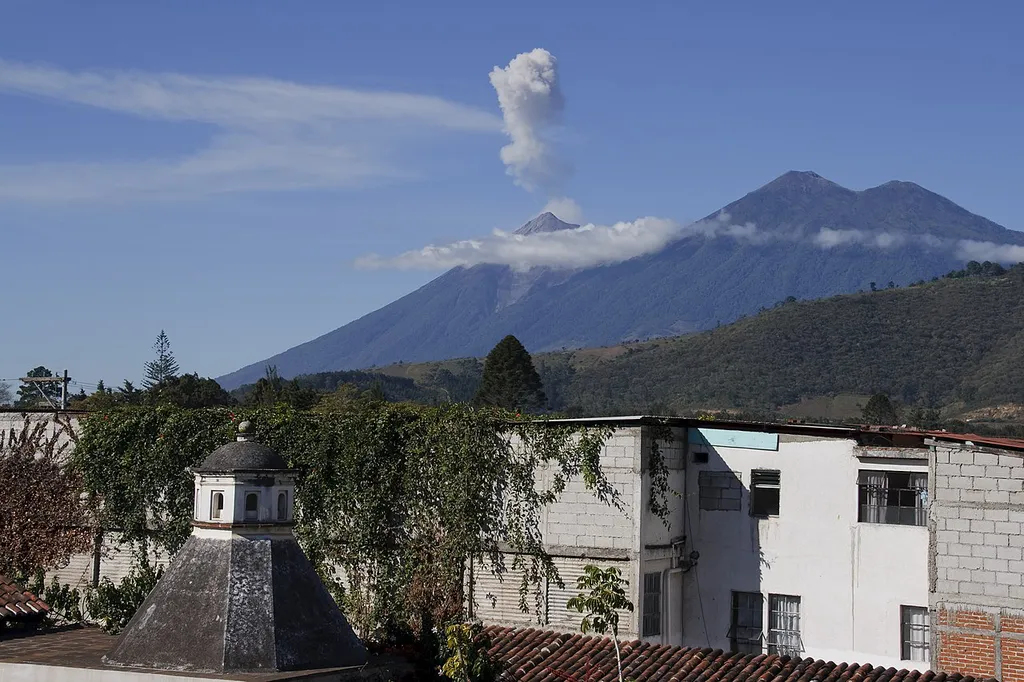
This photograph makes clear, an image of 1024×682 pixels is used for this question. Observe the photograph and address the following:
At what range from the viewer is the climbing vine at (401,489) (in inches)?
1078

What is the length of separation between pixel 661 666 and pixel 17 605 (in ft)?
38.0

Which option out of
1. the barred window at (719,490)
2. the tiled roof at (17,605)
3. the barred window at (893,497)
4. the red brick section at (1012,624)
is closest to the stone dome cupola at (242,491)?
the tiled roof at (17,605)

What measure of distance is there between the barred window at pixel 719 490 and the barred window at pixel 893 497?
2.69 metres

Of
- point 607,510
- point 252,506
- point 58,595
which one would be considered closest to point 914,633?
point 607,510

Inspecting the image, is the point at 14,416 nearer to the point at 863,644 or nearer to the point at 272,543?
the point at 272,543

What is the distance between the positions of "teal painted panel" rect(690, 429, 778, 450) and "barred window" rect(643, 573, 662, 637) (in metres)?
3.23

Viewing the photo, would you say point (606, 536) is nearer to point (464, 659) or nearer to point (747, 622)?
point (747, 622)

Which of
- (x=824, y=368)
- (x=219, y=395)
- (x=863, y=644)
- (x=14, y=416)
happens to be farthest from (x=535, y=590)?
(x=824, y=368)

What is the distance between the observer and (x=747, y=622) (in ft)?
91.1

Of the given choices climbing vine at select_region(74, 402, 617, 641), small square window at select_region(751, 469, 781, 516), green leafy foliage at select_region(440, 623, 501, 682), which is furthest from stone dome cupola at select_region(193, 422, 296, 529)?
small square window at select_region(751, 469, 781, 516)

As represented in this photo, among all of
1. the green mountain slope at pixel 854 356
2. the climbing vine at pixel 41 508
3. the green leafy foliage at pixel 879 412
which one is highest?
the green mountain slope at pixel 854 356

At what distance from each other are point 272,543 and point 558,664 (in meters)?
8.05

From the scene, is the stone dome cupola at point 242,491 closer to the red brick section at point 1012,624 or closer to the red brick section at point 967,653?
the red brick section at point 967,653

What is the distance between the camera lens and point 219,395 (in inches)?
3088
